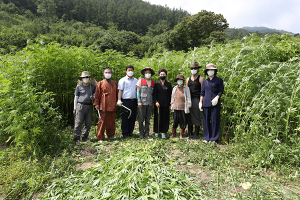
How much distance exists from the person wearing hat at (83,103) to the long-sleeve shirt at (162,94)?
1.70 meters

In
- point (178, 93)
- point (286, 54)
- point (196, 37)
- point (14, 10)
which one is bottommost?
point (178, 93)

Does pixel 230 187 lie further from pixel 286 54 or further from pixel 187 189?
pixel 286 54

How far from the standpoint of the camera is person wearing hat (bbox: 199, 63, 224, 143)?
4.34m

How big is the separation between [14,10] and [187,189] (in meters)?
83.1

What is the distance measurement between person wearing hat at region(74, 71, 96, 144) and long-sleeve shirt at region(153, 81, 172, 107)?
67.1 inches

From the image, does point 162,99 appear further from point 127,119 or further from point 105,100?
point 105,100

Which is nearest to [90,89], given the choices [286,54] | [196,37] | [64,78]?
[64,78]

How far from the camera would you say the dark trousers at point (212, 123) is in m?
4.35

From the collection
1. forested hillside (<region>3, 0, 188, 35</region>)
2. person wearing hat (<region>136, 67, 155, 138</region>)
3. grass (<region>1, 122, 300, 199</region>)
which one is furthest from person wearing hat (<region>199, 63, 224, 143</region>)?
forested hillside (<region>3, 0, 188, 35</region>)

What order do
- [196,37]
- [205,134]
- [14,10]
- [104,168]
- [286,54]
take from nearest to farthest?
[104,168] < [205,134] < [286,54] < [196,37] < [14,10]

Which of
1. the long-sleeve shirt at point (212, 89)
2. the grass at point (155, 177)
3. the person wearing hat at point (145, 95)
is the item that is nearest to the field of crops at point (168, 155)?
the grass at point (155, 177)

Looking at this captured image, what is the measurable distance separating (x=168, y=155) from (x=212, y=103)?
1.69 metres

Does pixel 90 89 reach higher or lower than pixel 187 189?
higher

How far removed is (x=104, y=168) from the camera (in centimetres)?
304
